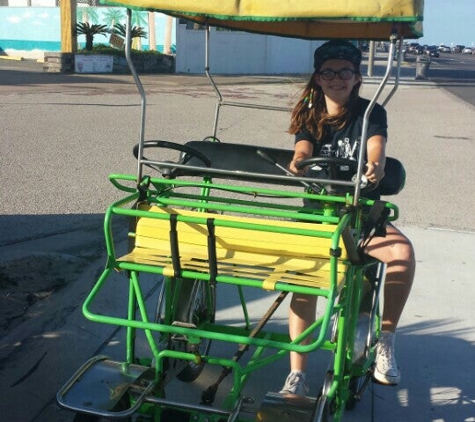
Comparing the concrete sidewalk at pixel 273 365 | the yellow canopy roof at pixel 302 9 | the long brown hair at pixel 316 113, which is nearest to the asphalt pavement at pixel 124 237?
the concrete sidewalk at pixel 273 365

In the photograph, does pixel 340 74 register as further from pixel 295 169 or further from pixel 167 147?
pixel 167 147

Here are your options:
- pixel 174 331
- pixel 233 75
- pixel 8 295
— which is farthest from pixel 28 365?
pixel 233 75

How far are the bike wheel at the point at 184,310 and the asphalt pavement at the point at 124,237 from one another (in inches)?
11.1

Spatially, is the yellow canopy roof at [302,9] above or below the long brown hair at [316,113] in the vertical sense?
above

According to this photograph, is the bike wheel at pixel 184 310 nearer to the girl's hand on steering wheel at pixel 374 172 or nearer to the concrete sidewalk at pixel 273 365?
the concrete sidewalk at pixel 273 365

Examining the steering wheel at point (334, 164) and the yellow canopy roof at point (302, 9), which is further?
the steering wheel at point (334, 164)

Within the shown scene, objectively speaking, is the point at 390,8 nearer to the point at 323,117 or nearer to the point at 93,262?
the point at 323,117

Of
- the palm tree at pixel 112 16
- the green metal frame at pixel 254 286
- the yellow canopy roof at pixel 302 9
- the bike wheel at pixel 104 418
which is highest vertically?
the palm tree at pixel 112 16

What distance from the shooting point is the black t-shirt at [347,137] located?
12.3 ft

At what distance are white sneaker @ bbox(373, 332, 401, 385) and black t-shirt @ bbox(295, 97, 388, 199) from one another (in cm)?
69

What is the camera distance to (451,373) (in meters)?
4.31

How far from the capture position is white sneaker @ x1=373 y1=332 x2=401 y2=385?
3758mm

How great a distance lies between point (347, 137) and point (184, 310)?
3.68ft

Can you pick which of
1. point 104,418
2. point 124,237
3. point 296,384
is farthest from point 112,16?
point 104,418
